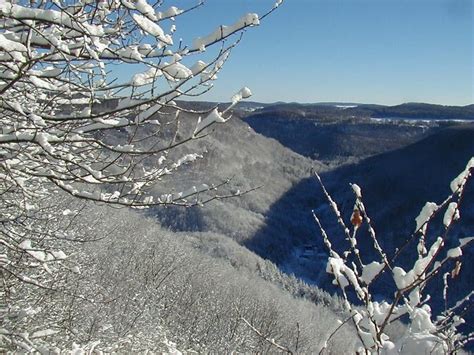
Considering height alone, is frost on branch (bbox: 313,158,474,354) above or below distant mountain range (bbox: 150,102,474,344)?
above

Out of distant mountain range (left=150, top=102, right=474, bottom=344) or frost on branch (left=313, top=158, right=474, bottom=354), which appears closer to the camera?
frost on branch (left=313, top=158, right=474, bottom=354)

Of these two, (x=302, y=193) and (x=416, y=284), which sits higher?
(x=416, y=284)

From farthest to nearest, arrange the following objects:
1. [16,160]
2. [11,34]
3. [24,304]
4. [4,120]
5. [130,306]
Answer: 1. [130,306]
2. [24,304]
3. [4,120]
4. [16,160]
5. [11,34]

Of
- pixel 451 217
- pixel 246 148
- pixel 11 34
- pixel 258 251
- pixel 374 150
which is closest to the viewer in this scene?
pixel 451 217

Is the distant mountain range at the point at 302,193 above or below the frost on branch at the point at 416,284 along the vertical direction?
below

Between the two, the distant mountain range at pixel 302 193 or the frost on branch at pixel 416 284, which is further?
the distant mountain range at pixel 302 193

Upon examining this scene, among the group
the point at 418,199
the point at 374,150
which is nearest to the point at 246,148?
the point at 418,199

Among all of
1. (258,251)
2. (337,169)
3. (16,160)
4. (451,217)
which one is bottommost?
(258,251)

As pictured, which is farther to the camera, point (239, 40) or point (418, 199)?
point (418, 199)

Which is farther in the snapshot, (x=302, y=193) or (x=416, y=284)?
(x=302, y=193)

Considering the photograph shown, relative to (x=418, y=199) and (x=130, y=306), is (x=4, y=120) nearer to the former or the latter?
(x=130, y=306)

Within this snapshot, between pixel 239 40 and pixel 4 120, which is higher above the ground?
pixel 239 40
